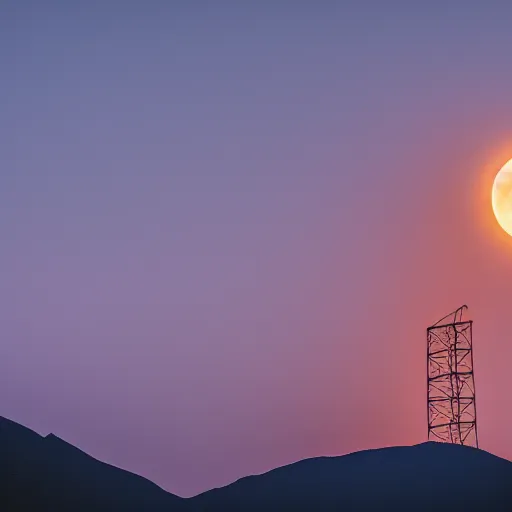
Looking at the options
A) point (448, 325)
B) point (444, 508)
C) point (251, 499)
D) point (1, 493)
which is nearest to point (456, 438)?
point (448, 325)

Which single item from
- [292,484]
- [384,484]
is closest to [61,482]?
[292,484]

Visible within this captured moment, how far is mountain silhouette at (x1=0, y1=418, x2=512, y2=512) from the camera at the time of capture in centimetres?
8600

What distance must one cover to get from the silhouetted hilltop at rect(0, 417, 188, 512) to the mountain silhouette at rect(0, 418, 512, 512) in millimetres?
105

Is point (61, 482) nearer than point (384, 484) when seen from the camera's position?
No

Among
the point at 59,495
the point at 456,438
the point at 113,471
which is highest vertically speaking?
the point at 113,471

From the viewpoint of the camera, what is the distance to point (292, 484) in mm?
102812

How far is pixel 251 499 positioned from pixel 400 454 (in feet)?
56.6

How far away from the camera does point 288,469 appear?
106m

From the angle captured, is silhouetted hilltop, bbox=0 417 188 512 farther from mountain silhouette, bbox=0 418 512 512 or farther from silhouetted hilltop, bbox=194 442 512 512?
silhouetted hilltop, bbox=194 442 512 512

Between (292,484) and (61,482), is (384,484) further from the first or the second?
(61,482)

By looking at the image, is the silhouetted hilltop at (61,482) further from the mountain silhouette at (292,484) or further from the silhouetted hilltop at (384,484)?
the silhouetted hilltop at (384,484)

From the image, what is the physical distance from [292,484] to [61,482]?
24797mm

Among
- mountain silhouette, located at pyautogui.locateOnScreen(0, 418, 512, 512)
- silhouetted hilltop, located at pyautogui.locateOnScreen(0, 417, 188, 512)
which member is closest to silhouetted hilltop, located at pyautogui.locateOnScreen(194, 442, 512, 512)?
mountain silhouette, located at pyautogui.locateOnScreen(0, 418, 512, 512)

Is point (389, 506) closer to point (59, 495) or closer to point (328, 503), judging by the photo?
point (328, 503)
